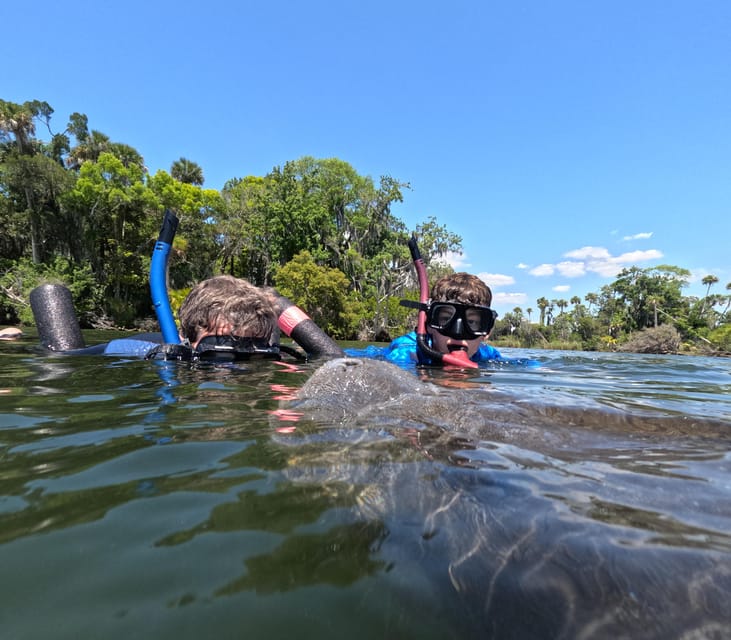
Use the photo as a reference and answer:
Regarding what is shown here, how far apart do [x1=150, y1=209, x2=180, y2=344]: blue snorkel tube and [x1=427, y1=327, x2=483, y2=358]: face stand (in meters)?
2.91

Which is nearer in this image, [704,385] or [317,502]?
[317,502]

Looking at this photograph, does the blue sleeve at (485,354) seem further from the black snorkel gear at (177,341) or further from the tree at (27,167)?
the tree at (27,167)

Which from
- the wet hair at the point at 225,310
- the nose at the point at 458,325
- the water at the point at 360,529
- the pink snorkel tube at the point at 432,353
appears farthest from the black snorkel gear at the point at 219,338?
the water at the point at 360,529

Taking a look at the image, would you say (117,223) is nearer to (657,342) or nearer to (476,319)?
(476,319)

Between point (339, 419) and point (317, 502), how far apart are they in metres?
0.88

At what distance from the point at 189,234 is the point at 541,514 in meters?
31.2

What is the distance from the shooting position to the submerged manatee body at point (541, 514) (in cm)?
71

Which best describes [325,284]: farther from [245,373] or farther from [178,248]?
[245,373]

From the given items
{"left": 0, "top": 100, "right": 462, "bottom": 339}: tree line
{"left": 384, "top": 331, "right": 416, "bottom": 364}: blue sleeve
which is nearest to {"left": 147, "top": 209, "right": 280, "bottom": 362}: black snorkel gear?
{"left": 384, "top": 331, "right": 416, "bottom": 364}: blue sleeve

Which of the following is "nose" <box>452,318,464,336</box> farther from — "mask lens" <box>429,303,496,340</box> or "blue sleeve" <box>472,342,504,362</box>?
"blue sleeve" <box>472,342,504,362</box>

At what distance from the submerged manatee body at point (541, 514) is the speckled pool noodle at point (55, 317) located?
4.38 meters

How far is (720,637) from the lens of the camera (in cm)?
65

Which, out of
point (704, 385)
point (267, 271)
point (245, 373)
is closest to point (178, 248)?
point (267, 271)

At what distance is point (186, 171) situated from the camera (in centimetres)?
3219
